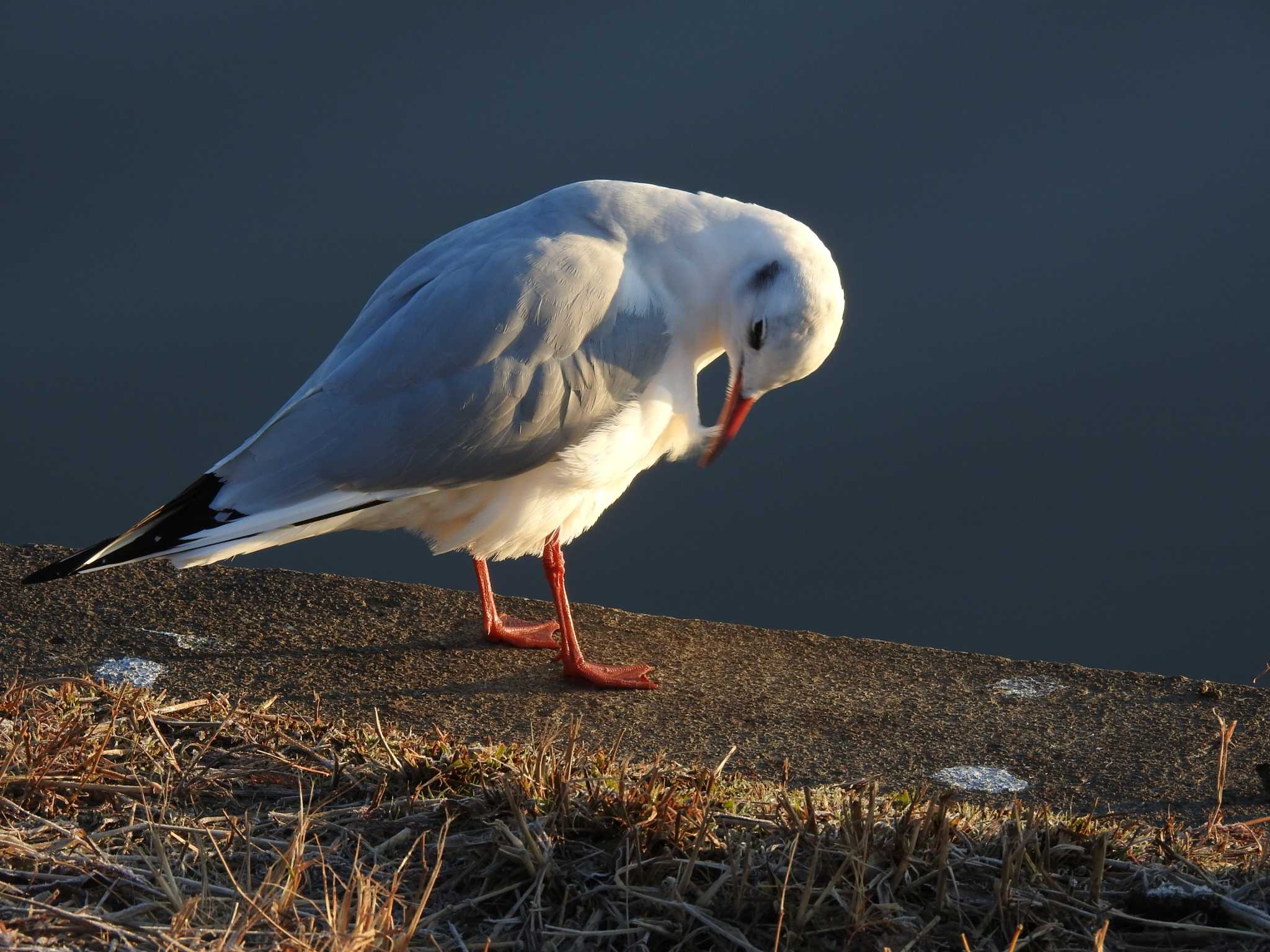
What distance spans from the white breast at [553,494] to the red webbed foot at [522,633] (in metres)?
0.22

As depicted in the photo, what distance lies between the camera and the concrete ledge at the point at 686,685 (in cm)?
331

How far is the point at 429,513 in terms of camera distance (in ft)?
12.6

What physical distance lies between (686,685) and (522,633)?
1.77 ft

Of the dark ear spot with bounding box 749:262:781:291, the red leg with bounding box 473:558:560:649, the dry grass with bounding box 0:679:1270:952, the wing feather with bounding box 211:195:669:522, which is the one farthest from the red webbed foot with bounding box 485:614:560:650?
the dry grass with bounding box 0:679:1270:952

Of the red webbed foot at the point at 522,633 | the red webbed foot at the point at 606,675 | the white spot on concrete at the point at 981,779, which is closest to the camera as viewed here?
the white spot on concrete at the point at 981,779

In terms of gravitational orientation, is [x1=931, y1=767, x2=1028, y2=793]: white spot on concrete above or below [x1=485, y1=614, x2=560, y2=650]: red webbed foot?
below

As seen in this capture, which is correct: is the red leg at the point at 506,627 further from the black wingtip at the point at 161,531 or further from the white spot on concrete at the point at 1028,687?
the white spot on concrete at the point at 1028,687

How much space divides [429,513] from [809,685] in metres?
1.12

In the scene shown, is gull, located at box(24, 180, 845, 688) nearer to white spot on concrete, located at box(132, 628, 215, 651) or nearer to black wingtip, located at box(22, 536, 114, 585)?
black wingtip, located at box(22, 536, 114, 585)

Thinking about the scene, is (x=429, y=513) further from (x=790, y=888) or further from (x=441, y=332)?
(x=790, y=888)

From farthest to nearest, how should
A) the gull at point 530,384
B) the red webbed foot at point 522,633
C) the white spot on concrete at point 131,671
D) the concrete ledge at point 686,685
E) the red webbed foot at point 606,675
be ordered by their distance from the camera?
the red webbed foot at point 522,633, the red webbed foot at point 606,675, the gull at point 530,384, the white spot on concrete at point 131,671, the concrete ledge at point 686,685

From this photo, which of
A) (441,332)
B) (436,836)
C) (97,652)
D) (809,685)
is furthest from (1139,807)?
(97,652)

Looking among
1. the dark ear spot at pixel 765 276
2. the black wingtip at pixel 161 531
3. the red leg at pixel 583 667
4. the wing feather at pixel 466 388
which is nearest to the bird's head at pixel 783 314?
the dark ear spot at pixel 765 276

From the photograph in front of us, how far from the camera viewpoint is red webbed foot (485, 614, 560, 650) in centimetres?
400
